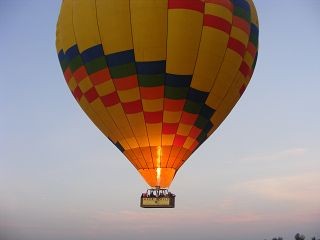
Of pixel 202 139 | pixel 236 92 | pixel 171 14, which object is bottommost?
pixel 202 139

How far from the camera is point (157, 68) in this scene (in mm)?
13969

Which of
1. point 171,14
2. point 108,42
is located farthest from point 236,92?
point 108,42

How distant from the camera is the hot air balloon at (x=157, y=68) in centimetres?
1379

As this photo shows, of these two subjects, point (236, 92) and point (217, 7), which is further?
point (236, 92)

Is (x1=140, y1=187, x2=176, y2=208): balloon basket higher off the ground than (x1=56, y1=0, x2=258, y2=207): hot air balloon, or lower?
lower

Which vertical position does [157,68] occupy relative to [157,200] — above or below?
above

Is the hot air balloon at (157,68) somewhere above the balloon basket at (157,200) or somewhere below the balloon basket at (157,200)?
above

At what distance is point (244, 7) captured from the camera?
50.0ft

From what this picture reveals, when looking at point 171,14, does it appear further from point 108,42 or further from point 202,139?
point 202,139

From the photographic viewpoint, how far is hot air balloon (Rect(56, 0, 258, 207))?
13.8 m

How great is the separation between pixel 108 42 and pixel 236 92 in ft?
14.9

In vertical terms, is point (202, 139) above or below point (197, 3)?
below

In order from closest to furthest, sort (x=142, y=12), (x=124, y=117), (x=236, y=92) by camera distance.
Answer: (x=142, y=12) → (x=124, y=117) → (x=236, y=92)

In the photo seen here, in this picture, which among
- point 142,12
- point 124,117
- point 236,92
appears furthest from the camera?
point 236,92
